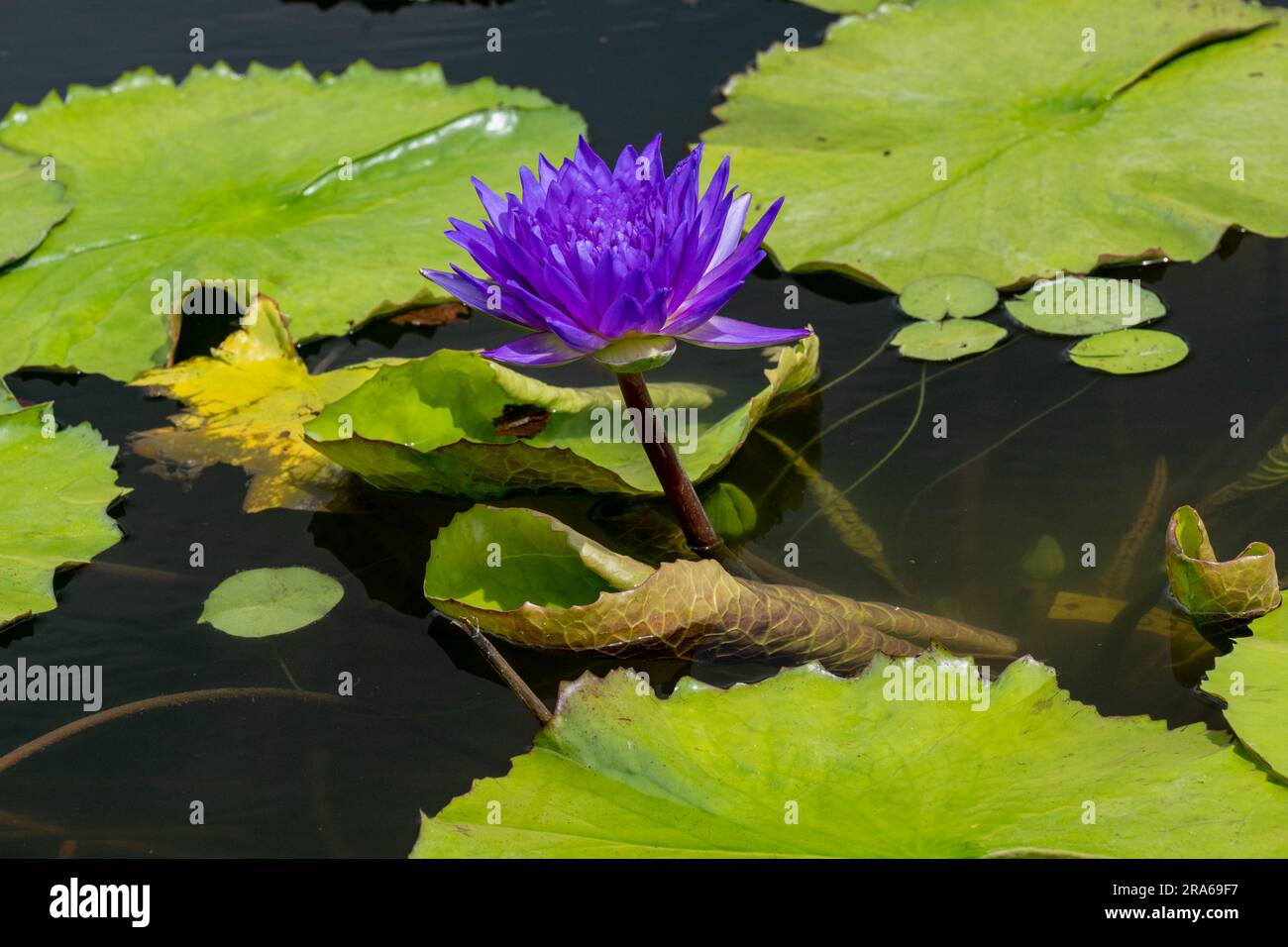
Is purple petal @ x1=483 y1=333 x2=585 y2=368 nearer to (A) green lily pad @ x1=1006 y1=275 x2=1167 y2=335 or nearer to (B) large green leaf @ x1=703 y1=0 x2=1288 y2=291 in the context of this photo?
(B) large green leaf @ x1=703 y1=0 x2=1288 y2=291

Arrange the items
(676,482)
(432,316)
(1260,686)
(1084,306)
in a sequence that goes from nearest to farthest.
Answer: (1260,686), (676,482), (1084,306), (432,316)

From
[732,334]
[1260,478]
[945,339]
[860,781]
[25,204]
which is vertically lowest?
[860,781]

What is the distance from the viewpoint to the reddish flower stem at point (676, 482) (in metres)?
2.19

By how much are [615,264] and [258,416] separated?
1.40m

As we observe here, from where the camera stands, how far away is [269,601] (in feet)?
8.32

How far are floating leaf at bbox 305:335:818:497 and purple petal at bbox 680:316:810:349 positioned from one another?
0.42 m

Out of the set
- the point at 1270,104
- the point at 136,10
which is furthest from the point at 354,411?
the point at 136,10

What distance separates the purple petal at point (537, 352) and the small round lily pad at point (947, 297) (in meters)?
1.39

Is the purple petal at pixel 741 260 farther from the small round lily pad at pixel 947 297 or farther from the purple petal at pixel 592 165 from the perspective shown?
the small round lily pad at pixel 947 297

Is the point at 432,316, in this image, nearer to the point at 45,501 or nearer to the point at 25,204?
the point at 45,501

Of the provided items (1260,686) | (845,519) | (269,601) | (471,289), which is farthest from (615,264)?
(1260,686)

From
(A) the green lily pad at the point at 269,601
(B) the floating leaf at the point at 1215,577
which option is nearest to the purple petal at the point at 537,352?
(A) the green lily pad at the point at 269,601

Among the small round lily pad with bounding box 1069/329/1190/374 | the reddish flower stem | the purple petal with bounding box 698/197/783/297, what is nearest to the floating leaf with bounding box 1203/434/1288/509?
the small round lily pad with bounding box 1069/329/1190/374
